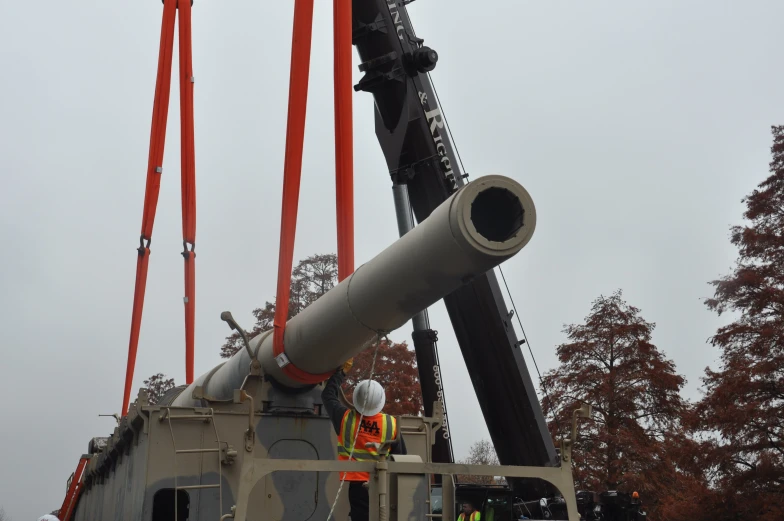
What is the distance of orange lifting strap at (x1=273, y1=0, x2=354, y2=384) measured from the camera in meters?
6.70

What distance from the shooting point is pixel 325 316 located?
18.3ft

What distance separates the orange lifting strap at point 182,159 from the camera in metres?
11.2

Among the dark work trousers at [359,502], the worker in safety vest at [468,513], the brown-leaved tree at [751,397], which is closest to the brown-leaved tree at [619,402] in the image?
the brown-leaved tree at [751,397]

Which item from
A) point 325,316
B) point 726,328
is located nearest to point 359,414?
point 325,316

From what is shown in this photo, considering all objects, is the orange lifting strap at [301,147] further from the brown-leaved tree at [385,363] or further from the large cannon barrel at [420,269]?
the brown-leaved tree at [385,363]

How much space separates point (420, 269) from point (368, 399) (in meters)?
1.24

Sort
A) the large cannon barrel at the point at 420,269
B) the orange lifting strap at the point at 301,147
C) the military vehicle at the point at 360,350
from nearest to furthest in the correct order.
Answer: the large cannon barrel at the point at 420,269, the military vehicle at the point at 360,350, the orange lifting strap at the point at 301,147

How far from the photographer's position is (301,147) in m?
7.24

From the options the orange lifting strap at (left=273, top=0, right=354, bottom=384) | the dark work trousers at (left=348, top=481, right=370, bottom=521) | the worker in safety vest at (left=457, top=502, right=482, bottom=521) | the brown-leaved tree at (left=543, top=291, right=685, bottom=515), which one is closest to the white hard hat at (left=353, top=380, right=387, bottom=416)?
the dark work trousers at (left=348, top=481, right=370, bottom=521)

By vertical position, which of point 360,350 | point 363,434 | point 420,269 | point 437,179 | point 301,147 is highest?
point 437,179

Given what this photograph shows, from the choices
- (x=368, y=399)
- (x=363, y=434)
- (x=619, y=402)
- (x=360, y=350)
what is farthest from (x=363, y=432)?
(x=619, y=402)

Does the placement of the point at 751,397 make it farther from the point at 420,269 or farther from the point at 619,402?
the point at 420,269

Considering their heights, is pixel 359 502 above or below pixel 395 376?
below

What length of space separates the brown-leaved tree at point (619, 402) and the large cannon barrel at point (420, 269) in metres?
12.3
